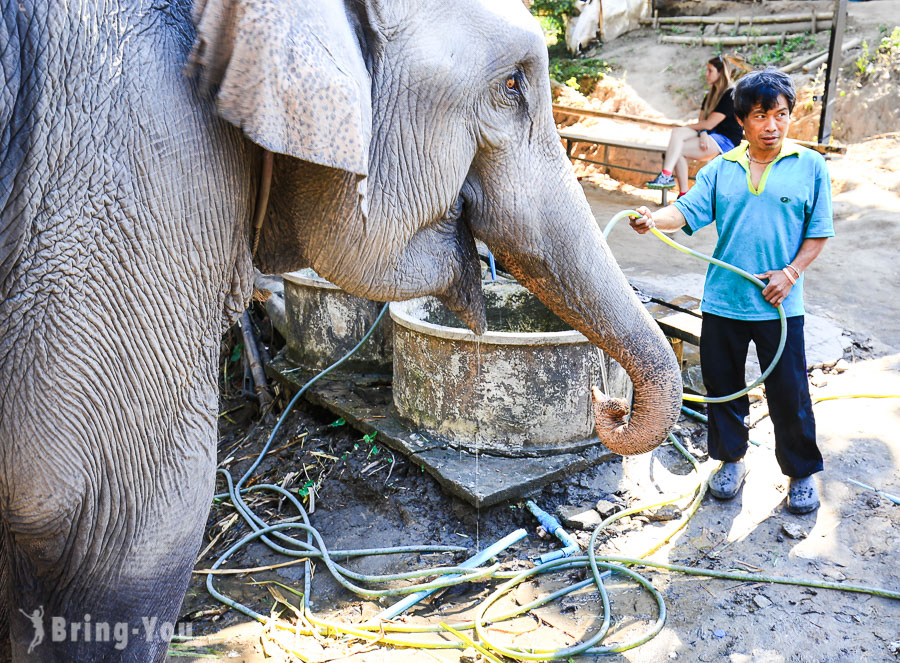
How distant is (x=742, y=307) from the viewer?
3400 millimetres

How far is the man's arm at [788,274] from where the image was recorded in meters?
3.27

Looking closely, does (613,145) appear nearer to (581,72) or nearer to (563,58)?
(581,72)

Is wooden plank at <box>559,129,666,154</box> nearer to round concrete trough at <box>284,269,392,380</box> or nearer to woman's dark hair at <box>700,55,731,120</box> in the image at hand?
woman's dark hair at <box>700,55,731,120</box>

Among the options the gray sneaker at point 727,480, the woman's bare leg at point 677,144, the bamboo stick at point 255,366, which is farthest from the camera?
the woman's bare leg at point 677,144

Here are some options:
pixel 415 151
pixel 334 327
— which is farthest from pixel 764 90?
pixel 334 327

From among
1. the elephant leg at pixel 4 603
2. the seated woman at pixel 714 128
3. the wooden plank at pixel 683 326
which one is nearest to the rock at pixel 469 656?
the elephant leg at pixel 4 603

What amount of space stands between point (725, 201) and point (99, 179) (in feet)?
9.06

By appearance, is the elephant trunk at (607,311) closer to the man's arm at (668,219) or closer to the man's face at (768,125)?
the man's arm at (668,219)

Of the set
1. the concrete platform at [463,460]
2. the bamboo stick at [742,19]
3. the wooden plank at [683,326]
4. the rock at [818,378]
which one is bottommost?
the rock at [818,378]

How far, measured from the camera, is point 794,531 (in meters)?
3.33

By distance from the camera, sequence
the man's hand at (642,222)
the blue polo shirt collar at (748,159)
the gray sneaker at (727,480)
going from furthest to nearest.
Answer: the gray sneaker at (727,480) → the blue polo shirt collar at (748,159) → the man's hand at (642,222)

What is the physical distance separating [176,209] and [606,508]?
264 centimetres

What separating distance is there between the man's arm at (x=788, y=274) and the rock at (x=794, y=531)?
0.87 m

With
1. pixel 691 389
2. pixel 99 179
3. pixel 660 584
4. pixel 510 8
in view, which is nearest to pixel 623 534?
pixel 660 584
